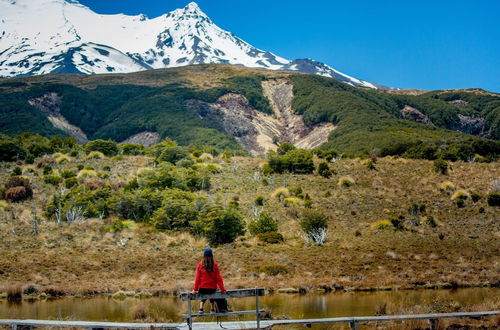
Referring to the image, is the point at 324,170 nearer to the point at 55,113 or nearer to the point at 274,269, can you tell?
the point at 274,269

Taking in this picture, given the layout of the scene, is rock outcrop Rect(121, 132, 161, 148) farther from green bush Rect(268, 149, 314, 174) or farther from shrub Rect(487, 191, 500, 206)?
shrub Rect(487, 191, 500, 206)

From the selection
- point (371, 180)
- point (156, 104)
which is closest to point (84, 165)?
point (371, 180)

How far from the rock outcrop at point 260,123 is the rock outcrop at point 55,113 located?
96.1 feet

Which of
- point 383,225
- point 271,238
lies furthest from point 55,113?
point 383,225

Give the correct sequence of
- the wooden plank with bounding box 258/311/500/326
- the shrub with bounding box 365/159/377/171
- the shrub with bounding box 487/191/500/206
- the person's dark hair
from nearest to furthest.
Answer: the person's dark hair < the wooden plank with bounding box 258/311/500/326 < the shrub with bounding box 487/191/500/206 < the shrub with bounding box 365/159/377/171

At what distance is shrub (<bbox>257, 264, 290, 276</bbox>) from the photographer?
26.5 meters

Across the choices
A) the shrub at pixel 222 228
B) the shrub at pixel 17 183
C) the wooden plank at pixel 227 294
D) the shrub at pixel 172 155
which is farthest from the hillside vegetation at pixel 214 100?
the wooden plank at pixel 227 294

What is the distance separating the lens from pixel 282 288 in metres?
22.9

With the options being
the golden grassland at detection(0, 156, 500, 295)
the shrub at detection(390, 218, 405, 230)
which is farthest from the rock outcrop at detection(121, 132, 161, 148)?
the shrub at detection(390, 218, 405, 230)

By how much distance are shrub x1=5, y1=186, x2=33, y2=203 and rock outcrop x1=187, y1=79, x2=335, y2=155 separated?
68.1 meters

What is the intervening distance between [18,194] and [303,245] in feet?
85.4

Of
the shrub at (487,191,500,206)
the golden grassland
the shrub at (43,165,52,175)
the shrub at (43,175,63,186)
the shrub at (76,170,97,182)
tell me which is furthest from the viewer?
the shrub at (43,165,52,175)

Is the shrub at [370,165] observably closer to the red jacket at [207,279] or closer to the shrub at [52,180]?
the shrub at [52,180]

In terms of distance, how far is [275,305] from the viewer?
1761 centimetres
